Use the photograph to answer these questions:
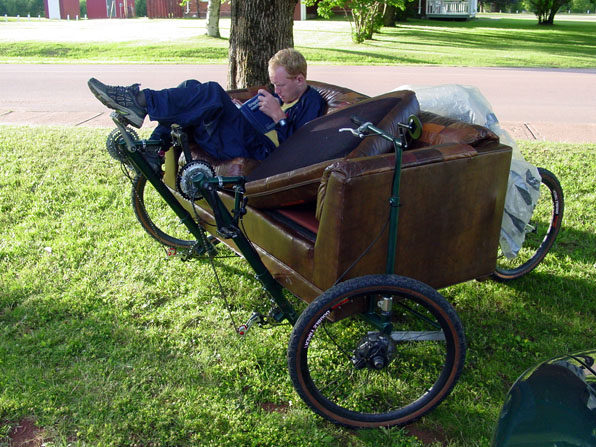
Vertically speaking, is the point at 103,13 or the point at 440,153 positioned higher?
the point at 103,13

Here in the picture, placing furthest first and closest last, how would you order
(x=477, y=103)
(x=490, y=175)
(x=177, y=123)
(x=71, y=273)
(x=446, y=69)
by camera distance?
(x=446, y=69) < (x=71, y=273) < (x=477, y=103) < (x=177, y=123) < (x=490, y=175)

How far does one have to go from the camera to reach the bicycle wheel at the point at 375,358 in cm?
243

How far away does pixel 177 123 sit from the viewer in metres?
3.50

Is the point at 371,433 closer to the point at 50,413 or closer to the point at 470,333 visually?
the point at 470,333

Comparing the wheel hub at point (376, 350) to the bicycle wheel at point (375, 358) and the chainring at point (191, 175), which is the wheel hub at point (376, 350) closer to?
the bicycle wheel at point (375, 358)

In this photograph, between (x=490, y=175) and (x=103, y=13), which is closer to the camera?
(x=490, y=175)

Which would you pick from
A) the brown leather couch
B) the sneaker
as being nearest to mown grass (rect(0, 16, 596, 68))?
the sneaker

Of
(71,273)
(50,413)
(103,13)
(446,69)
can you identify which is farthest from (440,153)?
(103,13)

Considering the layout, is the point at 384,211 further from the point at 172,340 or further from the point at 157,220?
the point at 157,220

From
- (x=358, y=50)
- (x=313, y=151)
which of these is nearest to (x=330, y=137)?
(x=313, y=151)

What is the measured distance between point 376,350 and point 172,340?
1.33 meters

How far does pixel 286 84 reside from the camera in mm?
4074

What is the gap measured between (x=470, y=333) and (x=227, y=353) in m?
1.46

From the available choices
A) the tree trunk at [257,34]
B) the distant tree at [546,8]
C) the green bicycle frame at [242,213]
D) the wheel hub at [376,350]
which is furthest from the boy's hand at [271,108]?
the distant tree at [546,8]
